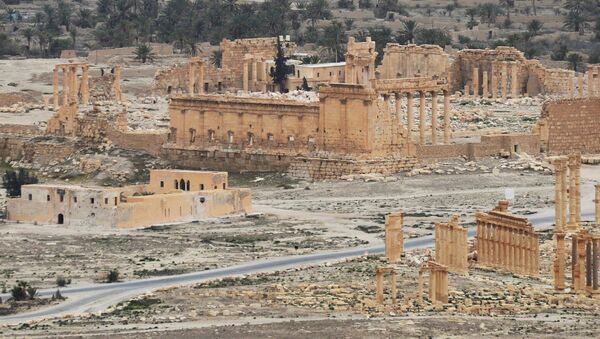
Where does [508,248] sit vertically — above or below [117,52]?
below

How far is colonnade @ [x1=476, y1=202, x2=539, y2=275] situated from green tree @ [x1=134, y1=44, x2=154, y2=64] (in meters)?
55.4

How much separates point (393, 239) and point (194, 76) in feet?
123

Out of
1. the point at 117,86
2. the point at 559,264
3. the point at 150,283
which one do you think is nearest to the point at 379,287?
the point at 559,264

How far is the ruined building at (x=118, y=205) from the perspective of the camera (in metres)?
79.5

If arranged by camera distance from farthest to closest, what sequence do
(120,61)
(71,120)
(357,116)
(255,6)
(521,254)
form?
(255,6), (120,61), (71,120), (357,116), (521,254)

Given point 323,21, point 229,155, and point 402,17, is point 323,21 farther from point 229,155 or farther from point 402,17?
point 229,155

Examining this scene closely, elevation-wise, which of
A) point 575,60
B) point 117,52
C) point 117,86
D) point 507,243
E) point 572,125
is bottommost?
point 575,60

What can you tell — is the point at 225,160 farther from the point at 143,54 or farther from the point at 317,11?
the point at 317,11

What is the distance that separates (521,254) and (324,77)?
4173 centimetres

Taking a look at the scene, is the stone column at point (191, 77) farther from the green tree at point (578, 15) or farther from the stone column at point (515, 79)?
the green tree at point (578, 15)

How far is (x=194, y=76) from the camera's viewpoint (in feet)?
361

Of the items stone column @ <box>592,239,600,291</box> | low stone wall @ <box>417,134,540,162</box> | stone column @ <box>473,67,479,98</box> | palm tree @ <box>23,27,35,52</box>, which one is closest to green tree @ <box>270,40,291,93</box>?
stone column @ <box>473,67,479,98</box>

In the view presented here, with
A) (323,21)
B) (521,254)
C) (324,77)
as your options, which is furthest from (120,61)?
(521,254)

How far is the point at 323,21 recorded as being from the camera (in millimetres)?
151125
